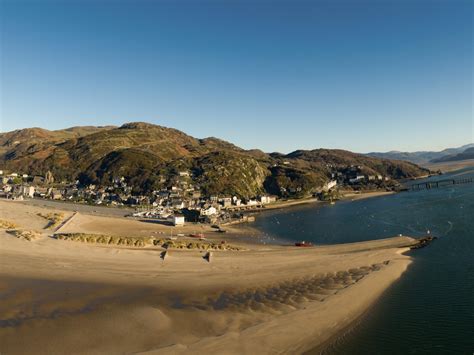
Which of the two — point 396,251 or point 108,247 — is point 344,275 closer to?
point 396,251

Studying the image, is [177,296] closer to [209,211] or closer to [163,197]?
[209,211]

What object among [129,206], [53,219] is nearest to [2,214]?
[53,219]

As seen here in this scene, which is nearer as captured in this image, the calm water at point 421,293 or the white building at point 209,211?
the calm water at point 421,293

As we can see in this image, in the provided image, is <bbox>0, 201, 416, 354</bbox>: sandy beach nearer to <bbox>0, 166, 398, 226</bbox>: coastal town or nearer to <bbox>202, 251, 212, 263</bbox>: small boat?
<bbox>202, 251, 212, 263</bbox>: small boat

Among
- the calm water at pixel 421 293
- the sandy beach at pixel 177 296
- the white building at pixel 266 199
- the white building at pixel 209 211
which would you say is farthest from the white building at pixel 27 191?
the calm water at pixel 421 293

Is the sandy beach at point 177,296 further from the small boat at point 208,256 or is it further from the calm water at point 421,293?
the calm water at point 421,293

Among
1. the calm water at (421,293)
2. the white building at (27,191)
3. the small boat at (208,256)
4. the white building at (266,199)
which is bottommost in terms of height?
the calm water at (421,293)
